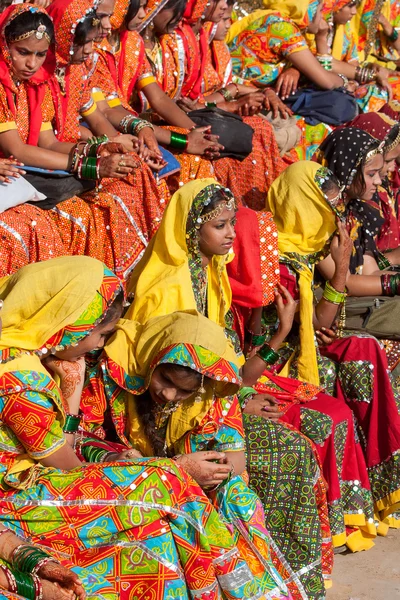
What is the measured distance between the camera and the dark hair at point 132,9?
597 centimetres

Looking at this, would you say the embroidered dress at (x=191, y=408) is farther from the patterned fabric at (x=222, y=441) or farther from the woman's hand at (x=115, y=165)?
the woman's hand at (x=115, y=165)

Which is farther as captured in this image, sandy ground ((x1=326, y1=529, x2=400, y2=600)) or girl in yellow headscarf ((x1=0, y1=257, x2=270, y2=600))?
sandy ground ((x1=326, y1=529, x2=400, y2=600))

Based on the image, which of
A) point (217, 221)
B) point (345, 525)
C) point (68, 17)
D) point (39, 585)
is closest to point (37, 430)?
point (39, 585)

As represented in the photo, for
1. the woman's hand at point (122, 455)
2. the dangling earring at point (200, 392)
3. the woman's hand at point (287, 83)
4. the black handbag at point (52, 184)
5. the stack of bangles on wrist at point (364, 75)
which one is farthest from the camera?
the stack of bangles on wrist at point (364, 75)

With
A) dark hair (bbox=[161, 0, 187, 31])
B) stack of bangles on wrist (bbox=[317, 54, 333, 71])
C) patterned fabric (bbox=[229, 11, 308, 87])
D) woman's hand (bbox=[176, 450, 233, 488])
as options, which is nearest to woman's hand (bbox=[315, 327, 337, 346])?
woman's hand (bbox=[176, 450, 233, 488])

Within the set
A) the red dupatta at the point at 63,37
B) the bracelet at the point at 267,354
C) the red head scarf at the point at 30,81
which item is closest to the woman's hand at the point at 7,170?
the red head scarf at the point at 30,81

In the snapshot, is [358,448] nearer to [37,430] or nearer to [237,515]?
[237,515]

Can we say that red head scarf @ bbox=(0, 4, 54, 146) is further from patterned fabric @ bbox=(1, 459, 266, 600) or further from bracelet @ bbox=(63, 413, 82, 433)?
patterned fabric @ bbox=(1, 459, 266, 600)

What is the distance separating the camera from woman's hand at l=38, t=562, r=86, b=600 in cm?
319

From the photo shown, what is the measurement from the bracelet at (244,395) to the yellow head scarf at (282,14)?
137 inches

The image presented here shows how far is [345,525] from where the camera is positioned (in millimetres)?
5086

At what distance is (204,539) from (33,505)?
60 cm

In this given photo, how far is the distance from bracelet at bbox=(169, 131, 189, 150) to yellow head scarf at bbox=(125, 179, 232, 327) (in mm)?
1120

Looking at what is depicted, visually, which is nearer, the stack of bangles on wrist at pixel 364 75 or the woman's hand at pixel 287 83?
the woman's hand at pixel 287 83
